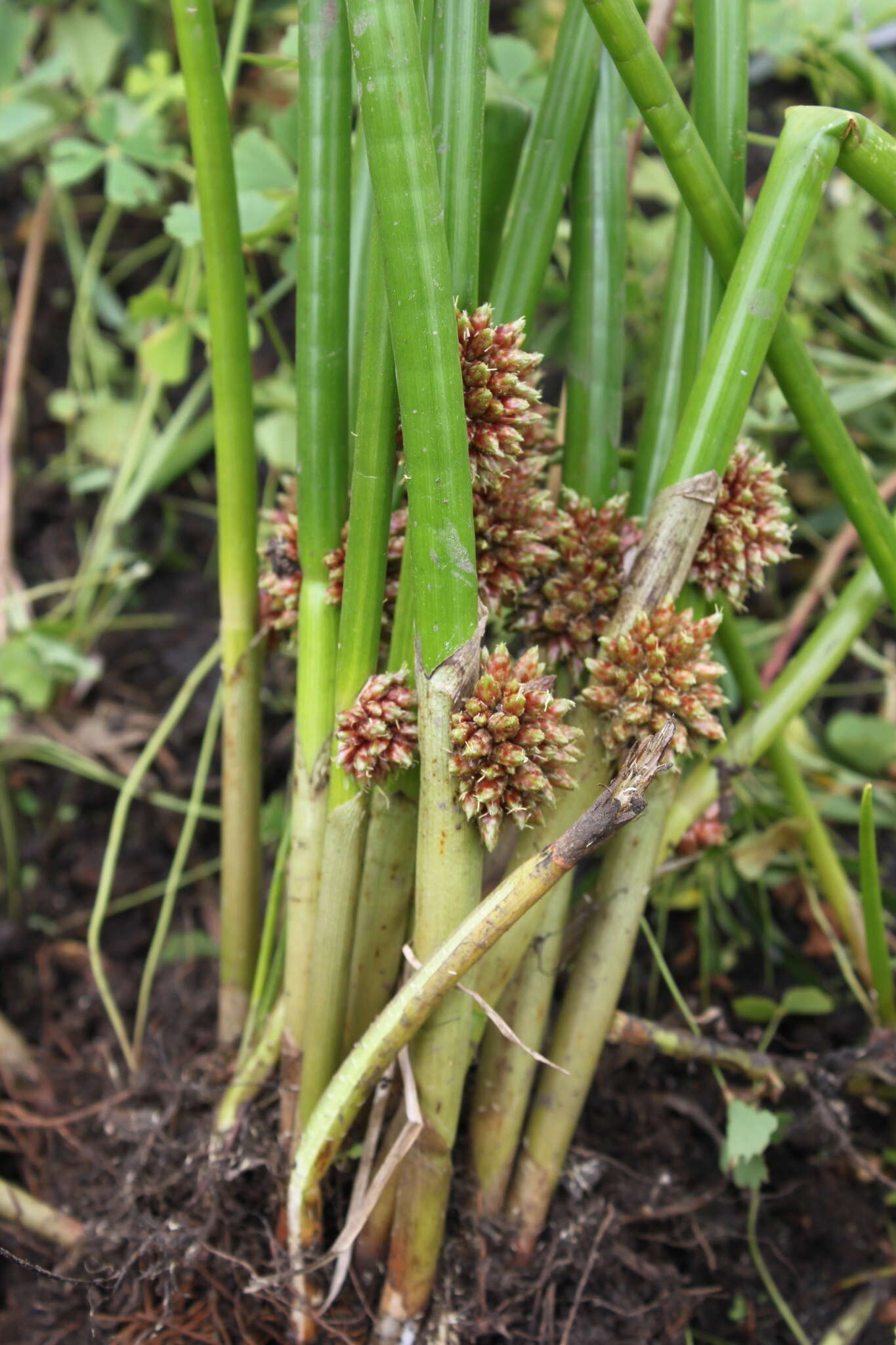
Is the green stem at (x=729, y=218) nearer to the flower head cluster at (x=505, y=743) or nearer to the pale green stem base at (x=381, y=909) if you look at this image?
the flower head cluster at (x=505, y=743)

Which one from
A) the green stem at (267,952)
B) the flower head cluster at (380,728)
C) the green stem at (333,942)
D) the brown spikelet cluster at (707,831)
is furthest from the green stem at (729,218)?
the green stem at (267,952)

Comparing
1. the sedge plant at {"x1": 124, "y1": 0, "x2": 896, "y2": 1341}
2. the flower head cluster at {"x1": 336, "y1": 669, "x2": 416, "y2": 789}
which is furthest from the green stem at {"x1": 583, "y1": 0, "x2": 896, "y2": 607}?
the flower head cluster at {"x1": 336, "y1": 669, "x2": 416, "y2": 789}

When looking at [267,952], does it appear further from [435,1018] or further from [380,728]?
[380,728]

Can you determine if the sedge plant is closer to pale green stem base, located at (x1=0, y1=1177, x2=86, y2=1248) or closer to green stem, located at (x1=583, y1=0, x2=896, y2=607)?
green stem, located at (x1=583, y1=0, x2=896, y2=607)

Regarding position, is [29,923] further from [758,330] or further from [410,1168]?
[758,330]

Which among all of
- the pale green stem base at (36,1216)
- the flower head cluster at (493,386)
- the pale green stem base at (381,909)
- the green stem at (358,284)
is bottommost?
the pale green stem base at (36,1216)

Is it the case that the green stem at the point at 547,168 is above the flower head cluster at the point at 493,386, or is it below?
above
